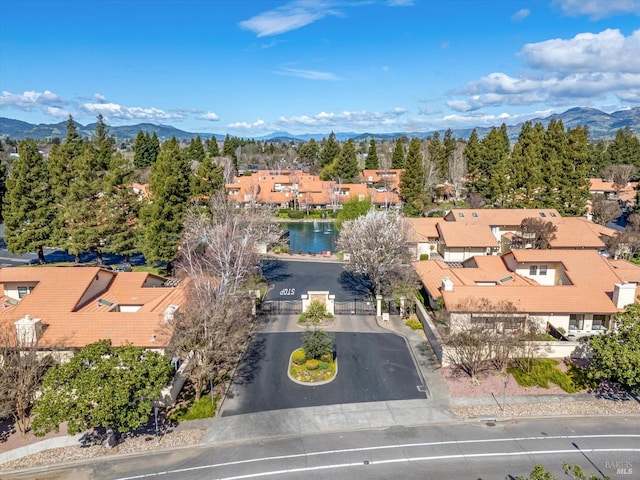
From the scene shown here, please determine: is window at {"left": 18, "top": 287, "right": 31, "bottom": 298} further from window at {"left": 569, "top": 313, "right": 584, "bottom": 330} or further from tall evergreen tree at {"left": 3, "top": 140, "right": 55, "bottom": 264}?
window at {"left": 569, "top": 313, "right": 584, "bottom": 330}

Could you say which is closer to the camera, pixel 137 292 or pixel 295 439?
pixel 295 439

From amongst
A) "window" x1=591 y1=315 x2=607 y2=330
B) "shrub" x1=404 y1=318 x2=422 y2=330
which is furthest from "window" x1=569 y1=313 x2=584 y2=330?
"shrub" x1=404 y1=318 x2=422 y2=330

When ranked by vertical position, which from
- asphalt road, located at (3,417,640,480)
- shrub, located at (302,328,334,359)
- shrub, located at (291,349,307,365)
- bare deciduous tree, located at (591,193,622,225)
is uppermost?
bare deciduous tree, located at (591,193,622,225)

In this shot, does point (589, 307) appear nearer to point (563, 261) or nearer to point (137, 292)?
point (563, 261)

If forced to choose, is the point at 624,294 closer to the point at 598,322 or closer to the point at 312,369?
the point at 598,322

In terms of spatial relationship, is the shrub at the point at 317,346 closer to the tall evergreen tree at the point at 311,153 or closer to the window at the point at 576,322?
the window at the point at 576,322

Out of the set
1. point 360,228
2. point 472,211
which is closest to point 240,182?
point 472,211
